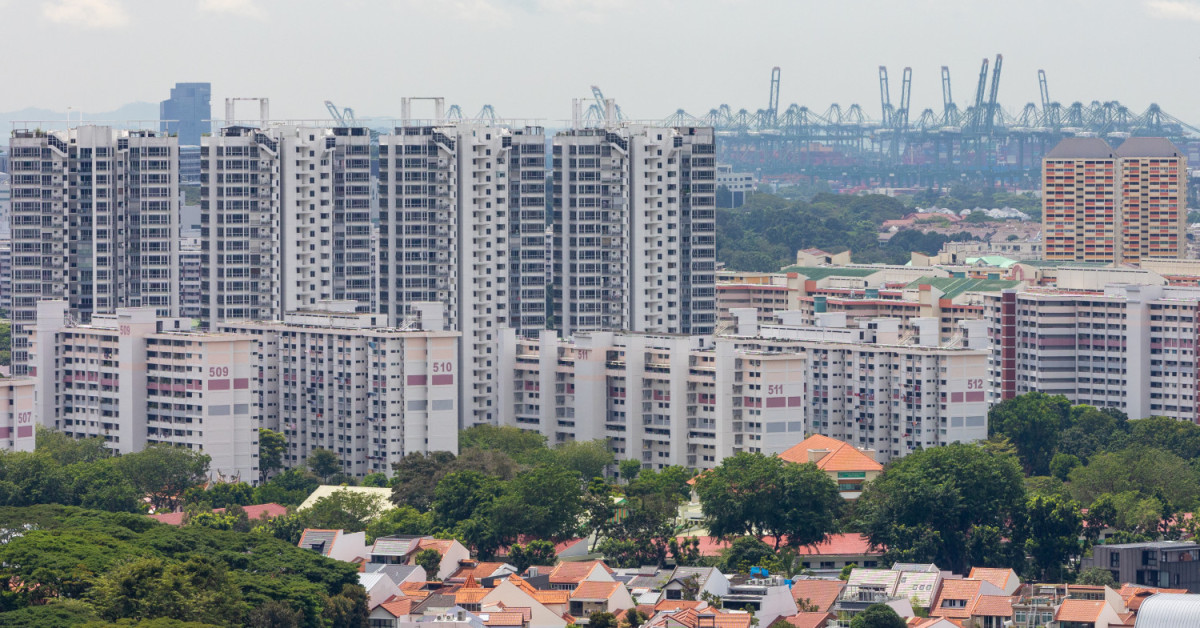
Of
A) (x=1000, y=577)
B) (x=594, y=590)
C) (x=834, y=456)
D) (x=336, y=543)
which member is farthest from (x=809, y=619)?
(x=834, y=456)

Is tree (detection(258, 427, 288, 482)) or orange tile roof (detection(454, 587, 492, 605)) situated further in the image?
tree (detection(258, 427, 288, 482))

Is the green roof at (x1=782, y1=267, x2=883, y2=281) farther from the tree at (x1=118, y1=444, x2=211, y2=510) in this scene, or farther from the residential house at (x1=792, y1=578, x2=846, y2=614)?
the residential house at (x1=792, y1=578, x2=846, y2=614)

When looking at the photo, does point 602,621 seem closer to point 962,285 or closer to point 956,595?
point 956,595

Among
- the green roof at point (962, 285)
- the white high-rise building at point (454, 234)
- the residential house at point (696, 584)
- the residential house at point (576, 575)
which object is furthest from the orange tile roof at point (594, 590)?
the green roof at point (962, 285)

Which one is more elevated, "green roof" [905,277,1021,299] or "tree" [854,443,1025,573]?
"green roof" [905,277,1021,299]

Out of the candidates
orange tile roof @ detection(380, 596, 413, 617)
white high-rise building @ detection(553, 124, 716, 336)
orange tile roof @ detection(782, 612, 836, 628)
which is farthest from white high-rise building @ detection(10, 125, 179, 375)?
orange tile roof @ detection(782, 612, 836, 628)

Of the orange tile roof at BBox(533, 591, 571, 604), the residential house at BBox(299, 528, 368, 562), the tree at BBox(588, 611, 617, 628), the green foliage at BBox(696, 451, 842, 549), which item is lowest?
the tree at BBox(588, 611, 617, 628)

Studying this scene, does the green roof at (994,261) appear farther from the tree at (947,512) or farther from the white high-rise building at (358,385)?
the tree at (947,512)
